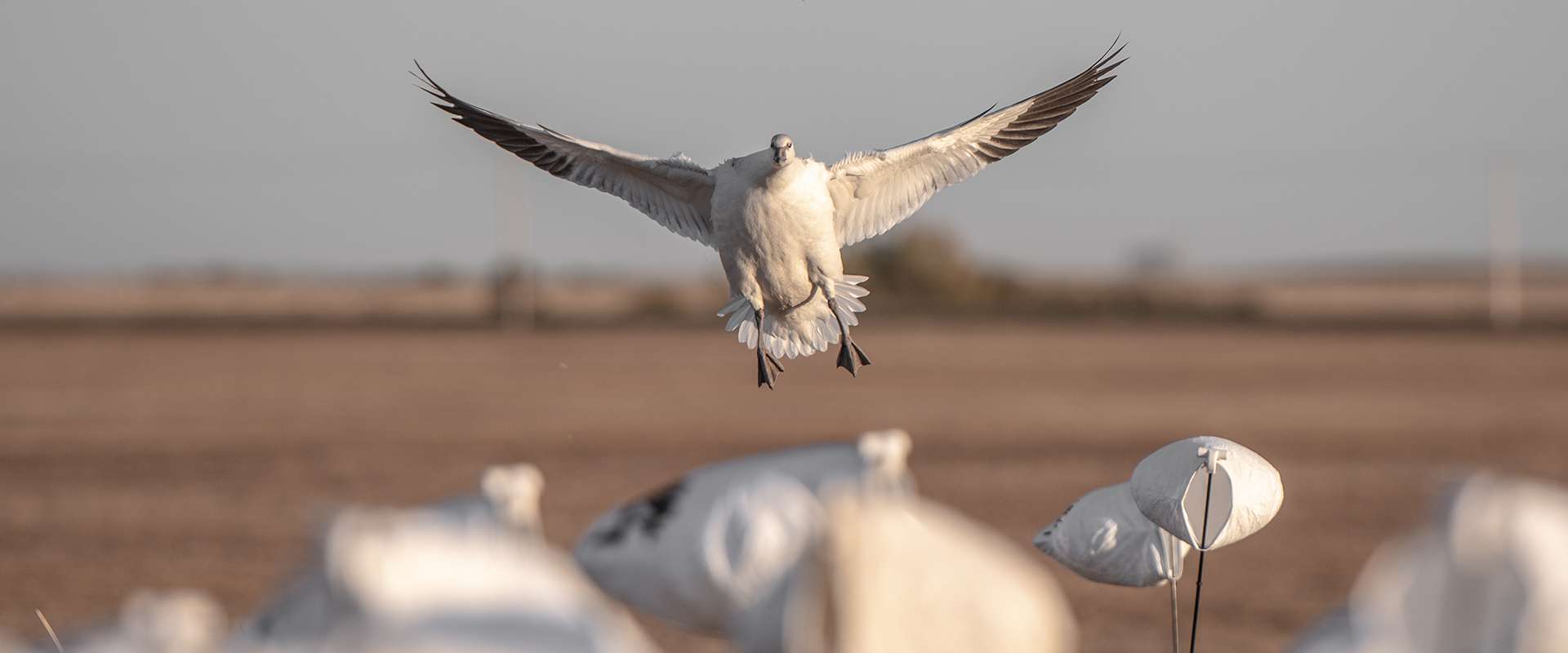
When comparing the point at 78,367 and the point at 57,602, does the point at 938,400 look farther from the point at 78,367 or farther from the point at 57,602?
the point at 78,367

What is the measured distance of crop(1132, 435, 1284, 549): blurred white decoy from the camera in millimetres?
1782

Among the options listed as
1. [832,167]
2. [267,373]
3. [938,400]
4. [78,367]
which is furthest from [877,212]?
[78,367]

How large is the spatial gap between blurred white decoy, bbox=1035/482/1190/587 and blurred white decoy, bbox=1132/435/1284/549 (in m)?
0.17

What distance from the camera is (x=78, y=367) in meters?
40.0

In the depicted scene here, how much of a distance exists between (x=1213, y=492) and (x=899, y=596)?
987 millimetres

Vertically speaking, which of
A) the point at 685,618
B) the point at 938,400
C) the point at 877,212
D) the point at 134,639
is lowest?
the point at 938,400

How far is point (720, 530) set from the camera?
5.40 ft

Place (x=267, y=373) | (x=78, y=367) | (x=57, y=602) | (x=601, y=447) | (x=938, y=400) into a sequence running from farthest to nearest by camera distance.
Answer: (x=78, y=367) < (x=267, y=373) < (x=938, y=400) < (x=601, y=447) < (x=57, y=602)

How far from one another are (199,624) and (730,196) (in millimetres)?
1914

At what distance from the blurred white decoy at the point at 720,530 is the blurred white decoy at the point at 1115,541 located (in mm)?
272

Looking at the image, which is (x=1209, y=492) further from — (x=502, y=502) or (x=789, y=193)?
(x=789, y=193)

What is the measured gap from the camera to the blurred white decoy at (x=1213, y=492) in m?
1.78

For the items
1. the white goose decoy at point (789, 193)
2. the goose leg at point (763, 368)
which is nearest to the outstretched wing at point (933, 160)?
the white goose decoy at point (789, 193)

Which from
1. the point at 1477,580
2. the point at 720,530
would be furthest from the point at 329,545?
the point at 720,530
